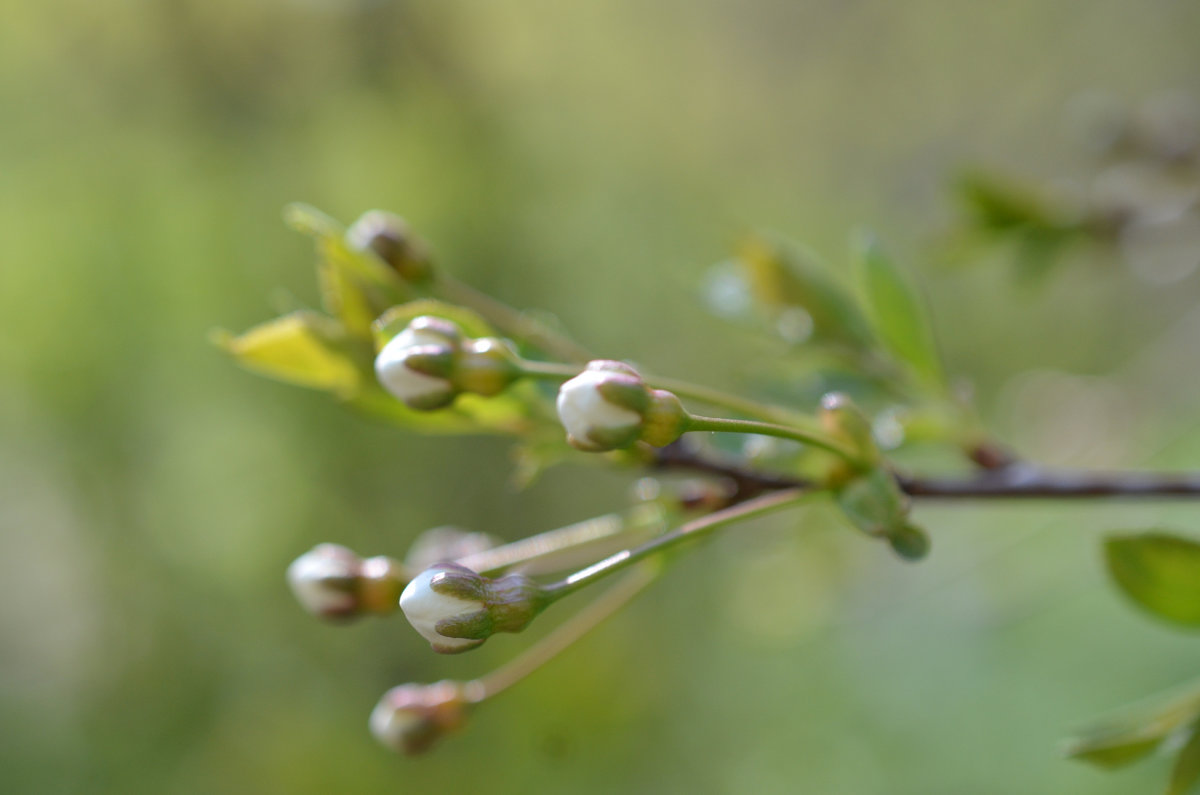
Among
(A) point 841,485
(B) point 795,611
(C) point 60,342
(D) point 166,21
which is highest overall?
(D) point 166,21

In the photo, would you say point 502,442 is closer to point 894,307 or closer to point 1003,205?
point 1003,205

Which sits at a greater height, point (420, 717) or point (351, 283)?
point (351, 283)

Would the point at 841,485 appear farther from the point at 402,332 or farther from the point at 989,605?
the point at 989,605

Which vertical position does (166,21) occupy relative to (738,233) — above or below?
above

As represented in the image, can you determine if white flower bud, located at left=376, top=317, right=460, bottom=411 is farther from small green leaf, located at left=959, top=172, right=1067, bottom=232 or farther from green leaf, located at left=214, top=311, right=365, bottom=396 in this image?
small green leaf, located at left=959, top=172, right=1067, bottom=232

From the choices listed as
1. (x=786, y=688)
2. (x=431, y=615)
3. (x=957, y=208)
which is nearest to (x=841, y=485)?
(x=431, y=615)

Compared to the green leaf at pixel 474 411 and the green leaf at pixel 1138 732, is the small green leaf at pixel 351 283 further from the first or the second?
the green leaf at pixel 1138 732

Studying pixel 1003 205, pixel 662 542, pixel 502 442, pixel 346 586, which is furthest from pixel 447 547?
pixel 502 442
